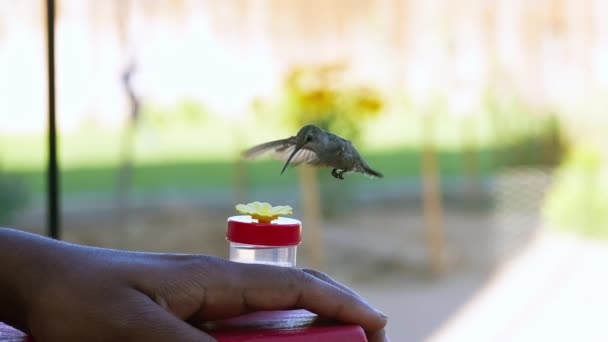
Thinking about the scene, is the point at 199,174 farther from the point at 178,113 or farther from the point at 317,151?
the point at 317,151

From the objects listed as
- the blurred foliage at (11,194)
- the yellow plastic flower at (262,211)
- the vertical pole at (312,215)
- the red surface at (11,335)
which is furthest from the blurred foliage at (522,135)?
the red surface at (11,335)

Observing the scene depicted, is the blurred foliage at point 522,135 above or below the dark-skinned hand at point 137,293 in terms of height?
below

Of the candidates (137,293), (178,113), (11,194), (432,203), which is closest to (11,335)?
(137,293)

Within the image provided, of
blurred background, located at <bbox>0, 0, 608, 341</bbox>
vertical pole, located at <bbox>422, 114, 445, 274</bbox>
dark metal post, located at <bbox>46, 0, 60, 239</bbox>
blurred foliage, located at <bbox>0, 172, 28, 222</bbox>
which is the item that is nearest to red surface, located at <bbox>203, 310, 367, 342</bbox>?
dark metal post, located at <bbox>46, 0, 60, 239</bbox>

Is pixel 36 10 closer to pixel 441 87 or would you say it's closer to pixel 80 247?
pixel 441 87

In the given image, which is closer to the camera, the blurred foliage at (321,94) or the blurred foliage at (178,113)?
the blurred foliage at (321,94)

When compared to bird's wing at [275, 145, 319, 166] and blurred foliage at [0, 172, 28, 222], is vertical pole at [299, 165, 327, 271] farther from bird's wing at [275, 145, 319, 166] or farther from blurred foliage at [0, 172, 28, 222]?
bird's wing at [275, 145, 319, 166]

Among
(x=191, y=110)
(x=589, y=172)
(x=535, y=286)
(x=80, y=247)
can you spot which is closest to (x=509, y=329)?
(x=535, y=286)

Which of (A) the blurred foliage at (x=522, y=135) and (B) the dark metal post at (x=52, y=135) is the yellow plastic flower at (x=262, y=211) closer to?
(B) the dark metal post at (x=52, y=135)

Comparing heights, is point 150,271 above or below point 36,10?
below
